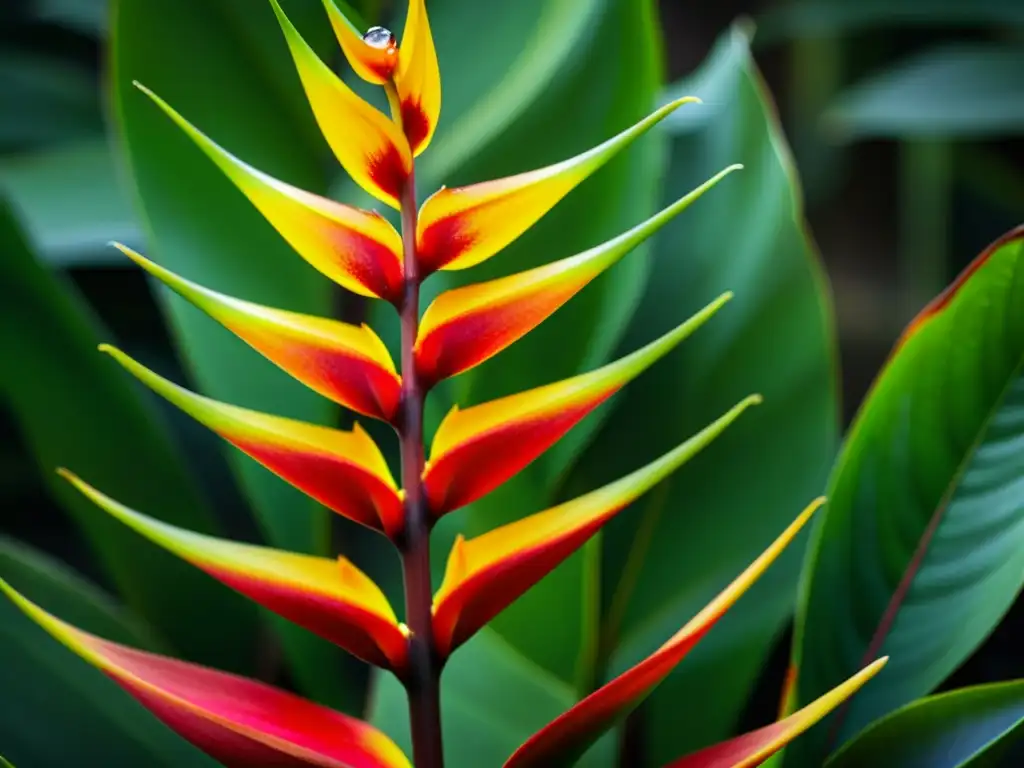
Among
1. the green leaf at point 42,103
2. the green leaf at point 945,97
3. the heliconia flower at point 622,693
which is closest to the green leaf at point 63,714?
the heliconia flower at point 622,693

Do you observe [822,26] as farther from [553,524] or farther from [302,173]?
[553,524]

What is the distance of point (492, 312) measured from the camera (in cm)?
19

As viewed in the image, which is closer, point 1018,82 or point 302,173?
point 302,173

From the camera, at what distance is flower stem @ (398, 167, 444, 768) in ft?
0.64

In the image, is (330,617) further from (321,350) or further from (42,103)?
(42,103)

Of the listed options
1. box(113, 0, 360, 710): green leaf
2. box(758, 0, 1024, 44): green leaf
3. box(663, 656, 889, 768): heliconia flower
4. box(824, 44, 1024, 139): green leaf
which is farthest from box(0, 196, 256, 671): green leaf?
box(758, 0, 1024, 44): green leaf

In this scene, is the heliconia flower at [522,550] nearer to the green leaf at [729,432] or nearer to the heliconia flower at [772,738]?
the heliconia flower at [772,738]

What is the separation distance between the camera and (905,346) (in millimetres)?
287

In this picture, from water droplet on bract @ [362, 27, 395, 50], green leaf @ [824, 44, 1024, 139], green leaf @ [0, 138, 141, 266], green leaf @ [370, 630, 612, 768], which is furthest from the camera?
green leaf @ [824, 44, 1024, 139]

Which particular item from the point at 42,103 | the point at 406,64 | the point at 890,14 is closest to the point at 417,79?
the point at 406,64

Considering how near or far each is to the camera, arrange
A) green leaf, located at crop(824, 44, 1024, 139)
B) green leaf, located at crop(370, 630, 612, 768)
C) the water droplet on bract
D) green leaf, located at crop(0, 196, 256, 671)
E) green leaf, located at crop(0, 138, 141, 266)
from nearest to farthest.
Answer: the water droplet on bract
green leaf, located at crop(370, 630, 612, 768)
green leaf, located at crop(0, 196, 256, 671)
green leaf, located at crop(0, 138, 141, 266)
green leaf, located at crop(824, 44, 1024, 139)

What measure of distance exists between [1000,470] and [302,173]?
253mm

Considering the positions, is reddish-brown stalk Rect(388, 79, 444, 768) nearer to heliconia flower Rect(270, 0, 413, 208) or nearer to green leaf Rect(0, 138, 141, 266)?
heliconia flower Rect(270, 0, 413, 208)

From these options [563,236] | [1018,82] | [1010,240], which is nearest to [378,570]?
[563,236]
